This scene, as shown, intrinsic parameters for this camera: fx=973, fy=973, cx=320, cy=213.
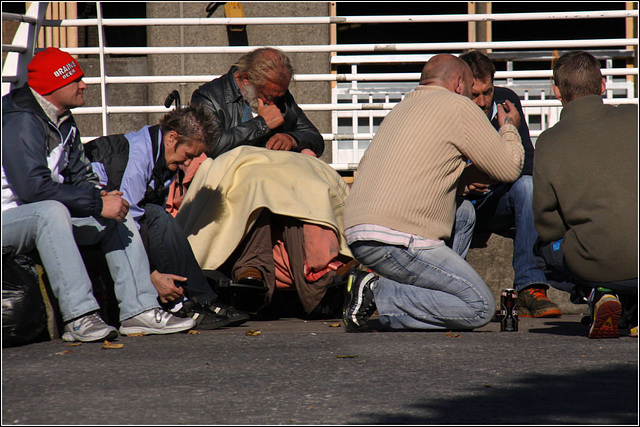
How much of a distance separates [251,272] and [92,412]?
8.10ft

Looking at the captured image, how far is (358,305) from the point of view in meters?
5.24

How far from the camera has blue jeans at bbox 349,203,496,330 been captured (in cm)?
512

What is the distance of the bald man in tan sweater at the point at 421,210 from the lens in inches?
201

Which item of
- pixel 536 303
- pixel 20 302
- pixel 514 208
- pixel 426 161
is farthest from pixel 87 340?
pixel 514 208

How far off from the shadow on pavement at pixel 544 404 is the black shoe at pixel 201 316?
2.12m

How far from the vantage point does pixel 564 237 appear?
503cm

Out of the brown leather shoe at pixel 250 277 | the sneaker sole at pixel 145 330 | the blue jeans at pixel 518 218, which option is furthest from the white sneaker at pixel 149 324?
the blue jeans at pixel 518 218

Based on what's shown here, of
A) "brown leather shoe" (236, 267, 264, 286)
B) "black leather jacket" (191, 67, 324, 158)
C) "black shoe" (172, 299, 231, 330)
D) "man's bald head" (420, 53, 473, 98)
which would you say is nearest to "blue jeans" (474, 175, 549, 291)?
"man's bald head" (420, 53, 473, 98)

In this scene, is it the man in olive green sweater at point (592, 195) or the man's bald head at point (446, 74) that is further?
the man's bald head at point (446, 74)

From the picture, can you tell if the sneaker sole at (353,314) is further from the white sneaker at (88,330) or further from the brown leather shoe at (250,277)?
the white sneaker at (88,330)

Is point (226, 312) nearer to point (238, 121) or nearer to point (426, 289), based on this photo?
point (426, 289)

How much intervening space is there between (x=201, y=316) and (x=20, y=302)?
3.54 ft

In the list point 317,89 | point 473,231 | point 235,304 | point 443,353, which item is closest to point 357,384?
point 443,353

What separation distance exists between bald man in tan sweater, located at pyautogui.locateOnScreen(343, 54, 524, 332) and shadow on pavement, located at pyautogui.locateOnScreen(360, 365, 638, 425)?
1.37 m
